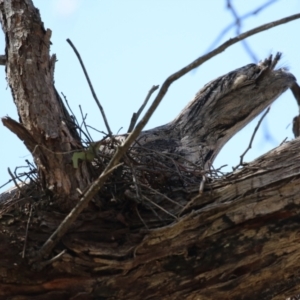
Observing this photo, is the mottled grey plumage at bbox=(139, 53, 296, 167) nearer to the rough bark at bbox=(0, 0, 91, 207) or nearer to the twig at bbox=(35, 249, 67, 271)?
the rough bark at bbox=(0, 0, 91, 207)

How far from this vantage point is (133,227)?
7.73 feet

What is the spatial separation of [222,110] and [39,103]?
1233 millimetres

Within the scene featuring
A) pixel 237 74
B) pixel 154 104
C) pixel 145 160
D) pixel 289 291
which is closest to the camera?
pixel 154 104

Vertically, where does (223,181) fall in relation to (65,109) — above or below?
below

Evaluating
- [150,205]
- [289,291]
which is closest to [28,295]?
[150,205]

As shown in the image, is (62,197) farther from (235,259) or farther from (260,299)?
(260,299)

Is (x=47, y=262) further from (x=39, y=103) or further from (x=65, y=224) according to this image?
(x=39, y=103)

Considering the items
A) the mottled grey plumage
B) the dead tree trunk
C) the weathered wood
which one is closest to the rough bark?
the dead tree trunk

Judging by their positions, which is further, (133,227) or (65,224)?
(133,227)

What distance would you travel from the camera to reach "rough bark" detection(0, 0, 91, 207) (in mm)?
2283

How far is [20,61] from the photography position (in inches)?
93.5

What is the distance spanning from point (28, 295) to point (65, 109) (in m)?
0.67

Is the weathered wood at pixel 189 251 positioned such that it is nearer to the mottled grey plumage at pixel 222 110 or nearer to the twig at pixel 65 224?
the twig at pixel 65 224

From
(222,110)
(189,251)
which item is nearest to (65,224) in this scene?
(189,251)
